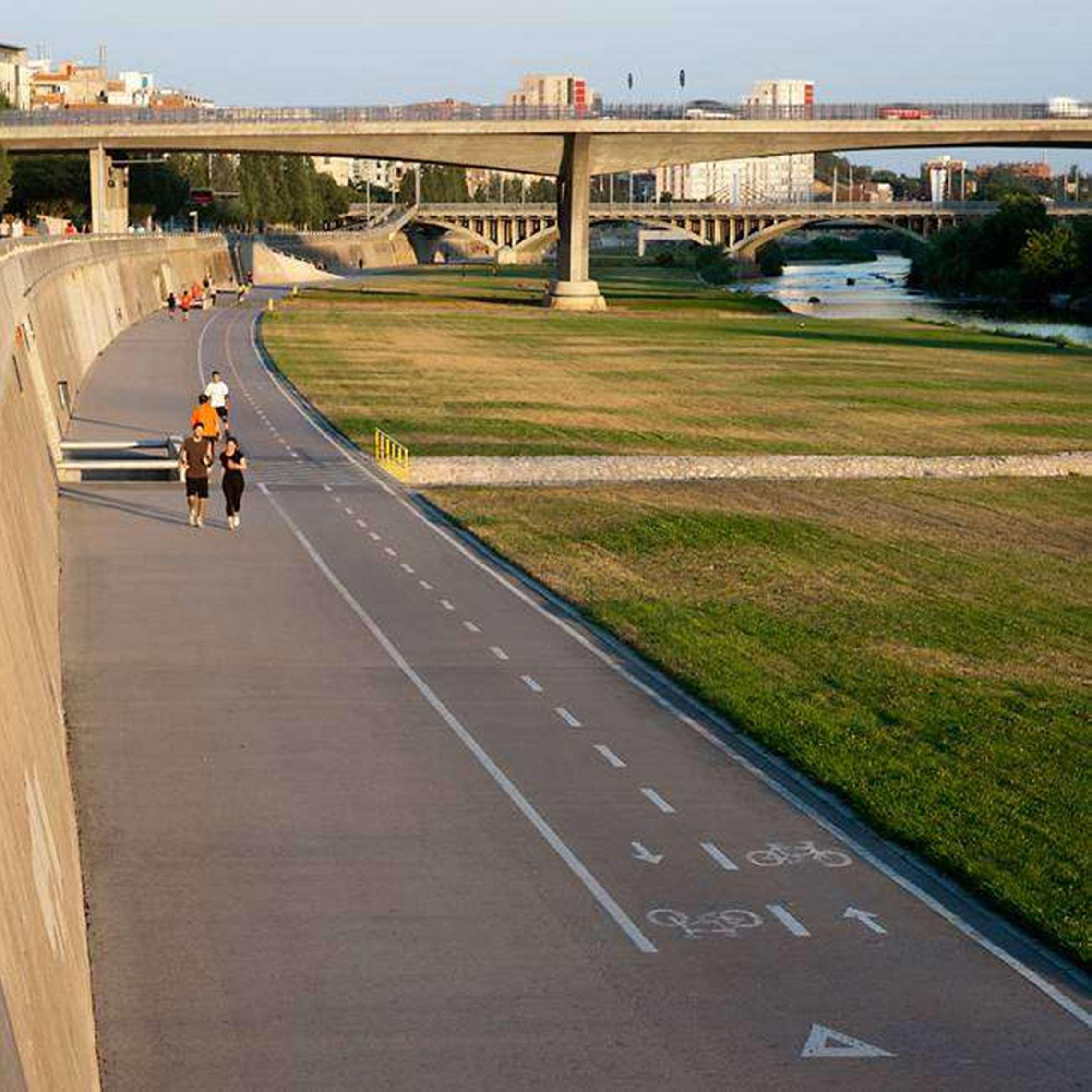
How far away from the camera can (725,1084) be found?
42.4 ft

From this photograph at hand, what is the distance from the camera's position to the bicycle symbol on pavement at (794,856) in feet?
57.2

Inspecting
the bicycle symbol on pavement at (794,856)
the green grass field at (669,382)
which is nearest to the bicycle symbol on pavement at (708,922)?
the bicycle symbol on pavement at (794,856)

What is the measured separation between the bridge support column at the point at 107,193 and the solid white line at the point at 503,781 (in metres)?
97.2

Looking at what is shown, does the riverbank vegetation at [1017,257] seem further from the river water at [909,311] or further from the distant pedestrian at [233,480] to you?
the distant pedestrian at [233,480]

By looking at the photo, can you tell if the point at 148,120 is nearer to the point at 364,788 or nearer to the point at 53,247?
the point at 53,247

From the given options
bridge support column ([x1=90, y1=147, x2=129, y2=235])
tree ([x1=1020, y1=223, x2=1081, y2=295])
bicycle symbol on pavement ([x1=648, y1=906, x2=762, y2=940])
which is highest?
bridge support column ([x1=90, y1=147, x2=129, y2=235])

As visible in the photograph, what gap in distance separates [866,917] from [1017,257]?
14982 centimetres

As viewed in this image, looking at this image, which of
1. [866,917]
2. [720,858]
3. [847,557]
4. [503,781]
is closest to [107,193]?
[847,557]

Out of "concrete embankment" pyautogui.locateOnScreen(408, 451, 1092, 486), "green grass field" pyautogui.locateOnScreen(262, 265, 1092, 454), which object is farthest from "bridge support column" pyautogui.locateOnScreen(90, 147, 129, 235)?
"concrete embankment" pyautogui.locateOnScreen(408, 451, 1092, 486)

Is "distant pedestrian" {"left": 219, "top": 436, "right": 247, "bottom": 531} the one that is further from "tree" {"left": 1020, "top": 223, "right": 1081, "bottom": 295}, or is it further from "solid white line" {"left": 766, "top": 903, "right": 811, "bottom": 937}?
"tree" {"left": 1020, "top": 223, "right": 1081, "bottom": 295}

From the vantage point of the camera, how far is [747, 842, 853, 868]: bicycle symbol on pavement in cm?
1742

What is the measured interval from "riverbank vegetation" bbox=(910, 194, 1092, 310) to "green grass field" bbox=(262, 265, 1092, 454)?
32.7 meters

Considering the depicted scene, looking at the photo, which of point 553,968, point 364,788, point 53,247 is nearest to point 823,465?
point 53,247

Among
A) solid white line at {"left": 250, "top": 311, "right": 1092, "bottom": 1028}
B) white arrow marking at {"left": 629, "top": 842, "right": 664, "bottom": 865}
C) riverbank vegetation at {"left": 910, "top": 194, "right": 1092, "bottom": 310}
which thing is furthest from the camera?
riverbank vegetation at {"left": 910, "top": 194, "right": 1092, "bottom": 310}
